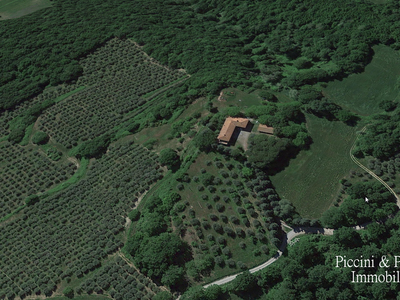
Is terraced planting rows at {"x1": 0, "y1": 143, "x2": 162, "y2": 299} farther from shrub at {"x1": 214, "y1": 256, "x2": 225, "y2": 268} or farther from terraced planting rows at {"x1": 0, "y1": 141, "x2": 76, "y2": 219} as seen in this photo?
shrub at {"x1": 214, "y1": 256, "x2": 225, "y2": 268}

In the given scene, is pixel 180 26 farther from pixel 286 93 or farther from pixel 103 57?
pixel 286 93

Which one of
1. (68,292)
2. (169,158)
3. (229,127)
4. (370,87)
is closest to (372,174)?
(370,87)

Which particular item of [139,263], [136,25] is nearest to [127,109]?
[136,25]

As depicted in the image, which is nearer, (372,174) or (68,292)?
(68,292)

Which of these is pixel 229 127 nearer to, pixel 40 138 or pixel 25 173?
pixel 40 138

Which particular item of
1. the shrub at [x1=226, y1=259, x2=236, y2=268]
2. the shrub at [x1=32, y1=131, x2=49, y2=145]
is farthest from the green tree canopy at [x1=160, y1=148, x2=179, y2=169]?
the shrub at [x1=32, y1=131, x2=49, y2=145]

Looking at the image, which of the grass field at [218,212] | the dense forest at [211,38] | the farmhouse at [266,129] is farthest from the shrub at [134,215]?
the dense forest at [211,38]

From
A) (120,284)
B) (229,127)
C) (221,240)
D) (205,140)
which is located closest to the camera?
(120,284)

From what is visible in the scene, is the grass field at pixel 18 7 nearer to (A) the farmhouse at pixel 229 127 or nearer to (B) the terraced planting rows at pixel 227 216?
(A) the farmhouse at pixel 229 127
